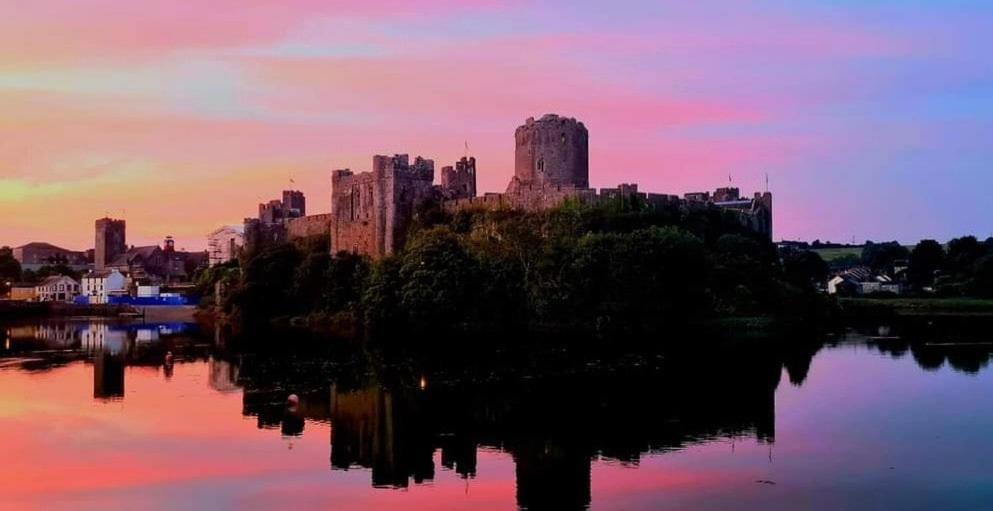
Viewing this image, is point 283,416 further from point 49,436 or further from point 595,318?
point 595,318

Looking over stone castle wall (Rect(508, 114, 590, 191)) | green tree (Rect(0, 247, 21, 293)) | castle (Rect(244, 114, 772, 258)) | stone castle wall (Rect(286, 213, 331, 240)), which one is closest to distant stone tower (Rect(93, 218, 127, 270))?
green tree (Rect(0, 247, 21, 293))

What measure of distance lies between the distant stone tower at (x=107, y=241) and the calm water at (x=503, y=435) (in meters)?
102

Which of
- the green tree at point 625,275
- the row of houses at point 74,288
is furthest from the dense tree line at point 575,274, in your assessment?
the row of houses at point 74,288

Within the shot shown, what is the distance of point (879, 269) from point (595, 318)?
277 ft

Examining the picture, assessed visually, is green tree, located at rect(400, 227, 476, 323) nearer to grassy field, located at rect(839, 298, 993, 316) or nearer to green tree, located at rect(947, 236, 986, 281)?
grassy field, located at rect(839, 298, 993, 316)

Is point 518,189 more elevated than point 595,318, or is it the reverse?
point 518,189

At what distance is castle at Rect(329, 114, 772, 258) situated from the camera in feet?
211

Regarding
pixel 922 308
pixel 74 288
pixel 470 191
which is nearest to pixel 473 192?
pixel 470 191

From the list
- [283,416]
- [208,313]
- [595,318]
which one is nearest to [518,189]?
[595,318]

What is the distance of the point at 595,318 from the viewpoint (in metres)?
53.8

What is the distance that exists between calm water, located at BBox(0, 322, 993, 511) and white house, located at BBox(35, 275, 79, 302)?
3174 inches

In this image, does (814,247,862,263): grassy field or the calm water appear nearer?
the calm water

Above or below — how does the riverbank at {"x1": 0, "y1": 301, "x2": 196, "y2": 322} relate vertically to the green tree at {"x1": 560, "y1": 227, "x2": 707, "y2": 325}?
below

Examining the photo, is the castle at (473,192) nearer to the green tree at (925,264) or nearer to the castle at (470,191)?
the castle at (470,191)
